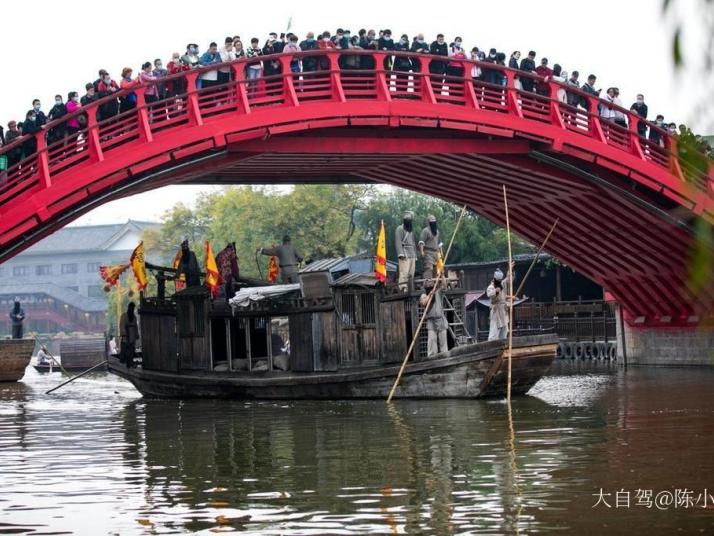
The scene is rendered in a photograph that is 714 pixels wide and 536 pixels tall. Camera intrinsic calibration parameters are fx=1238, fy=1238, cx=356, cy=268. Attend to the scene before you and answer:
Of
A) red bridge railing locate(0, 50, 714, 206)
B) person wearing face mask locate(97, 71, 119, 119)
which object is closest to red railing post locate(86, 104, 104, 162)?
red bridge railing locate(0, 50, 714, 206)

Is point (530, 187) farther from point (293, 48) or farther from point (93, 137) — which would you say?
point (93, 137)

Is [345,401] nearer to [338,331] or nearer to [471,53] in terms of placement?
[338,331]

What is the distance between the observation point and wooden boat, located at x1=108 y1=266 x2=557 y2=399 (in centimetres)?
2000

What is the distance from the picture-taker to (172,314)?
23375 mm

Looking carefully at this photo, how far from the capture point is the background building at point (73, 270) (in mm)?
75562

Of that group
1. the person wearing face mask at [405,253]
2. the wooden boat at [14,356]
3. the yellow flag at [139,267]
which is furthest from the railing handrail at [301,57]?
the wooden boat at [14,356]

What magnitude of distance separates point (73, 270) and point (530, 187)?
2336 inches

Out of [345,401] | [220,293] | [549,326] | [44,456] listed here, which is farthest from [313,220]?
[44,456]

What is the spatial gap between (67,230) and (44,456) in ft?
228

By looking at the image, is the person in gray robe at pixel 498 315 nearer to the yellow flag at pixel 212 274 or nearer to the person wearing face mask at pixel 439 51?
the person wearing face mask at pixel 439 51

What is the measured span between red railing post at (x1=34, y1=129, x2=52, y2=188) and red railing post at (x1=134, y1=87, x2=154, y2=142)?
5.09 feet

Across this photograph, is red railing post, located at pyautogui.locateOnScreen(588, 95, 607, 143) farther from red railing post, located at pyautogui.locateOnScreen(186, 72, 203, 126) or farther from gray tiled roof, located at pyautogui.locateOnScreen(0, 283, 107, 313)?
gray tiled roof, located at pyautogui.locateOnScreen(0, 283, 107, 313)

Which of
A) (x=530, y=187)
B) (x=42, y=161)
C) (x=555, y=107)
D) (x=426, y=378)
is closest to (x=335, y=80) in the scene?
(x=555, y=107)

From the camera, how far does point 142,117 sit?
1969 cm
